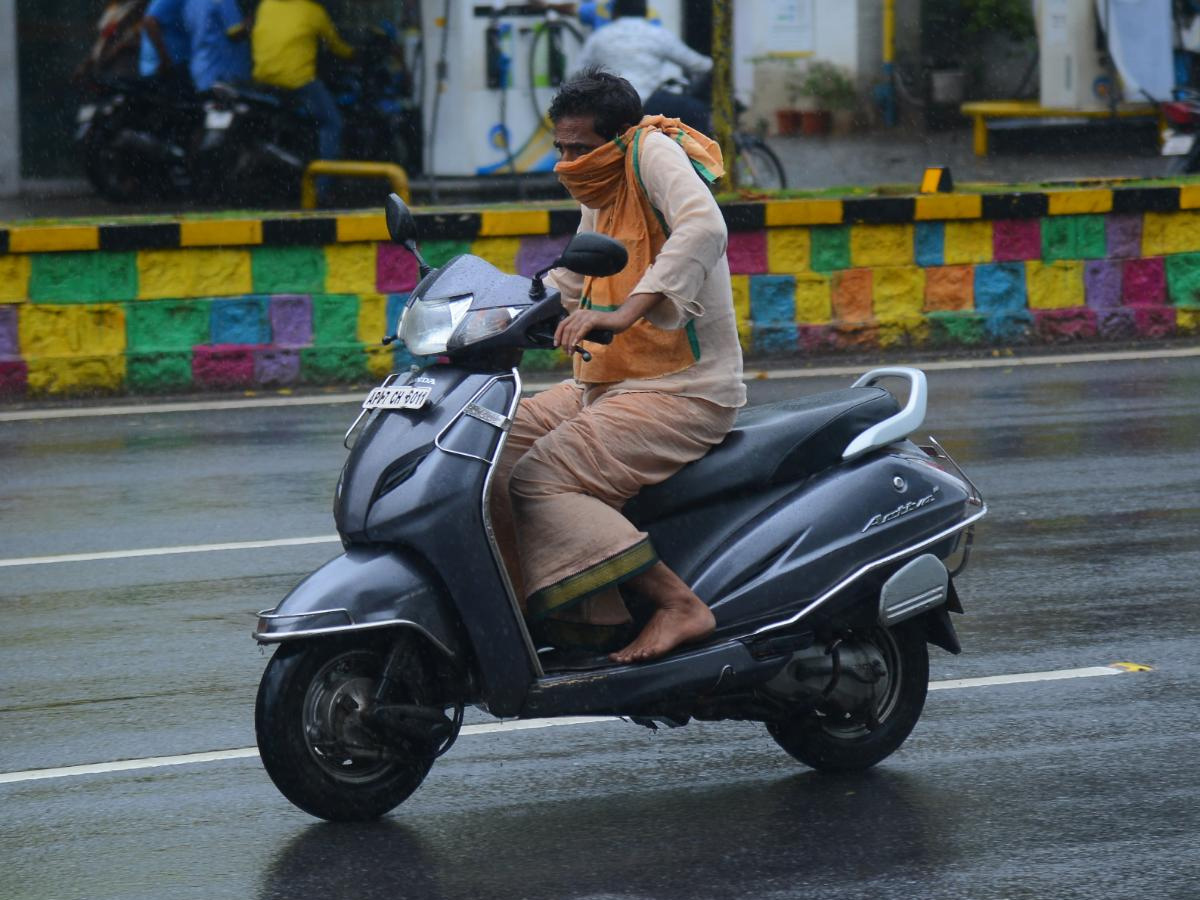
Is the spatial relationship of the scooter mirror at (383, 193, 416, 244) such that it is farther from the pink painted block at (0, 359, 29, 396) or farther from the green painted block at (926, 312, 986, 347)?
the green painted block at (926, 312, 986, 347)

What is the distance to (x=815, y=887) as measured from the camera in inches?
172

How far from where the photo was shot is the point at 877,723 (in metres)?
5.14

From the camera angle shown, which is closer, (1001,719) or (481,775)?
(481,775)

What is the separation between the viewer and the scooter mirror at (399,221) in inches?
193

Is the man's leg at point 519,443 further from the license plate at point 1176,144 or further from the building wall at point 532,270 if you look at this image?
the license plate at point 1176,144

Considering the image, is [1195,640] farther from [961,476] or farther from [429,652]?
[429,652]

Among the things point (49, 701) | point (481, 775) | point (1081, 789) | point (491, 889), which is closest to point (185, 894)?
point (491, 889)

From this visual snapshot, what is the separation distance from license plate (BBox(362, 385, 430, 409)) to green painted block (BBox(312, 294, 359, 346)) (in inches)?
280

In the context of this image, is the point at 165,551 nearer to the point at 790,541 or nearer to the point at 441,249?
the point at 790,541

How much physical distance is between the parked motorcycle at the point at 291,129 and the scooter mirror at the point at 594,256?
577 inches

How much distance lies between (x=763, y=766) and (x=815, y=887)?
0.89m

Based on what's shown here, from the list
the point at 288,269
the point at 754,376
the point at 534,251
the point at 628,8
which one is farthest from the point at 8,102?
the point at 754,376

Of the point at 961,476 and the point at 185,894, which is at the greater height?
the point at 961,476

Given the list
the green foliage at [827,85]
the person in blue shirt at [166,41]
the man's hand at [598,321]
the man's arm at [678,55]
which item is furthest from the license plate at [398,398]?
the green foliage at [827,85]
